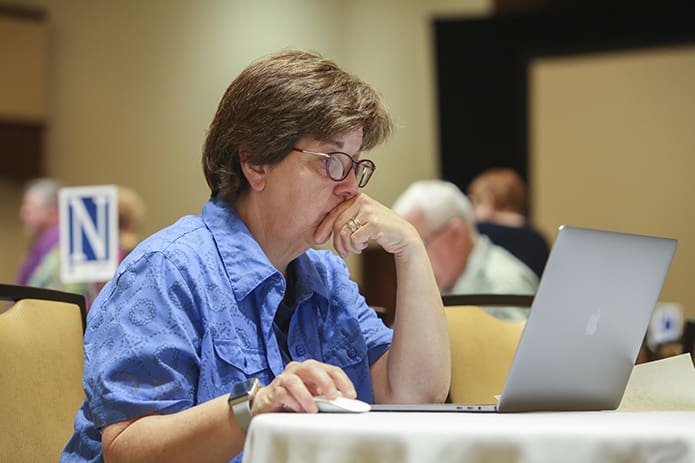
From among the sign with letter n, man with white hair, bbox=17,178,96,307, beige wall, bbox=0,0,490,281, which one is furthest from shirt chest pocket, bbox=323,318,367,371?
beige wall, bbox=0,0,490,281

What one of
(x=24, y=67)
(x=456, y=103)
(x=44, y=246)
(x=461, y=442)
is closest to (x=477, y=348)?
(x=461, y=442)

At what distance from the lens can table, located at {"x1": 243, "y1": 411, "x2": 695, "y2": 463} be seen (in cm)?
125

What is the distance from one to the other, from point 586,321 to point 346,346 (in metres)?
0.65

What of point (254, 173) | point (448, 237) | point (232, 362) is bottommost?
point (448, 237)

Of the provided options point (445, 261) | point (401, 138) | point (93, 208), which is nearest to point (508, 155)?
point (401, 138)

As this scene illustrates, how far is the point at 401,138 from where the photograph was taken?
331 inches

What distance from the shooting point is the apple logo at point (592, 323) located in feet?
5.16

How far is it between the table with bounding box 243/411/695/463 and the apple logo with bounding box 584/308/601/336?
0.28 metres

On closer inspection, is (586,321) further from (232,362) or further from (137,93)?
(137,93)

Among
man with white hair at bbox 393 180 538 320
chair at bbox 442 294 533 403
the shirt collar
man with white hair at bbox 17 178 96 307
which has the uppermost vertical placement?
the shirt collar

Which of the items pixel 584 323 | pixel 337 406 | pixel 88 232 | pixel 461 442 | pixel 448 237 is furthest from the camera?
pixel 448 237

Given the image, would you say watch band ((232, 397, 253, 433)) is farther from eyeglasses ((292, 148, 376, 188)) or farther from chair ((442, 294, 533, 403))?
chair ((442, 294, 533, 403))

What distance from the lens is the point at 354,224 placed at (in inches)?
76.1

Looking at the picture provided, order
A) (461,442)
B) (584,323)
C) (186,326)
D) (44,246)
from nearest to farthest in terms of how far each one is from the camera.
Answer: (461,442) → (584,323) → (186,326) → (44,246)
